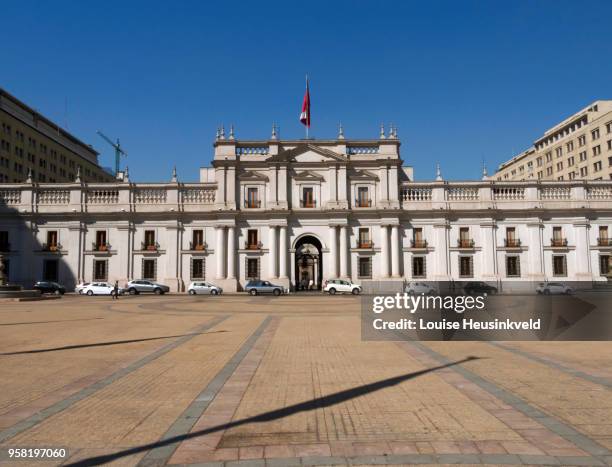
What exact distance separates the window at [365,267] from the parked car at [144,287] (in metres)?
19.2

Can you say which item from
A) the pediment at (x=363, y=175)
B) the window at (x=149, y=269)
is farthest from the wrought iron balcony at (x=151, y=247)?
the pediment at (x=363, y=175)

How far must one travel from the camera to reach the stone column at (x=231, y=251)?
48156 mm

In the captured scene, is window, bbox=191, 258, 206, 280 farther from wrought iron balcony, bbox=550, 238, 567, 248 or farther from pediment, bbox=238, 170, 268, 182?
wrought iron balcony, bbox=550, 238, 567, 248

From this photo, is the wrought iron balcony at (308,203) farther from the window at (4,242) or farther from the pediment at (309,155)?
the window at (4,242)

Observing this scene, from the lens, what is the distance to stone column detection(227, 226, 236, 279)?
48.2 metres

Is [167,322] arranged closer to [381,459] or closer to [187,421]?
[187,421]

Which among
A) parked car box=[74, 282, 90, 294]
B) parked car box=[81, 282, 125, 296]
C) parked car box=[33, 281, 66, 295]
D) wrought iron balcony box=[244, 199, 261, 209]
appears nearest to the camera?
parked car box=[81, 282, 125, 296]

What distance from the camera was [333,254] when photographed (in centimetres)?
4809

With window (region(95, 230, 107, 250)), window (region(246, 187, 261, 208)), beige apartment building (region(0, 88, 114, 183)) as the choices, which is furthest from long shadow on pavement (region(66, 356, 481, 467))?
beige apartment building (region(0, 88, 114, 183))

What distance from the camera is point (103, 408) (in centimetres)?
727

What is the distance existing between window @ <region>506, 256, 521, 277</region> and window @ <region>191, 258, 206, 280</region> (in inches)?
1199

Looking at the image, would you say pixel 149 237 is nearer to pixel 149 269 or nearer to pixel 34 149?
pixel 149 269

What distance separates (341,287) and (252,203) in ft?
41.9

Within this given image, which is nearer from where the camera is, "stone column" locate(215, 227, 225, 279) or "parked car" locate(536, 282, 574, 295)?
"parked car" locate(536, 282, 574, 295)
